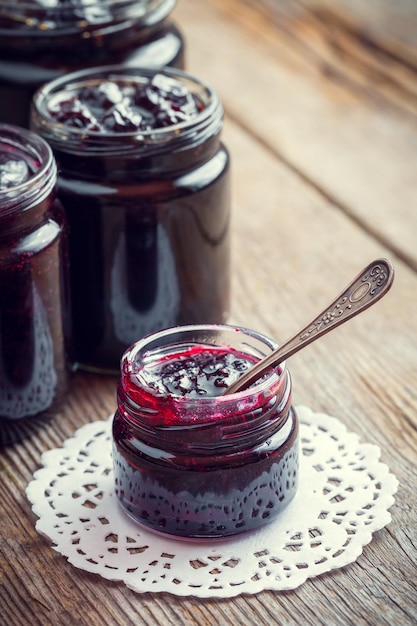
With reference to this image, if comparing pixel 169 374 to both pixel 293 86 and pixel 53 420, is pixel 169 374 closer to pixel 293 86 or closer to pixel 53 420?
pixel 53 420

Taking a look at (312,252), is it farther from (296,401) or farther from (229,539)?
(229,539)

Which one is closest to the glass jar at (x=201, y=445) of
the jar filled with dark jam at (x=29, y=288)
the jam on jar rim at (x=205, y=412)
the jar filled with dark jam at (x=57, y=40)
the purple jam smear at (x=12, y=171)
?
the jam on jar rim at (x=205, y=412)

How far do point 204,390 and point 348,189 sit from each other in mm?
807

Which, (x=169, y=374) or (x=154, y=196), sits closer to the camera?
(x=169, y=374)

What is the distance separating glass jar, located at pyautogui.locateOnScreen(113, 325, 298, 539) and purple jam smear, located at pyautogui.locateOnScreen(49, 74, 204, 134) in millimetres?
319

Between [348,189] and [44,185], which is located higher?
[44,185]

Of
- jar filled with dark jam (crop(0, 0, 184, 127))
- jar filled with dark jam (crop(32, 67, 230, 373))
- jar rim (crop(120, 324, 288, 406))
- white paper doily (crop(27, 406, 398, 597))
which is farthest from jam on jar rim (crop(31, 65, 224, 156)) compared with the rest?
white paper doily (crop(27, 406, 398, 597))

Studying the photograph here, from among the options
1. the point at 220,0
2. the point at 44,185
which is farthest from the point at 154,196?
the point at 220,0

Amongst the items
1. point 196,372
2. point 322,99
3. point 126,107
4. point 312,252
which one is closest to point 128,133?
point 126,107

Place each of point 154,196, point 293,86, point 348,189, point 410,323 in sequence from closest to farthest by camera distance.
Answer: point 154,196, point 410,323, point 348,189, point 293,86

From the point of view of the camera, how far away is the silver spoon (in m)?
1.21

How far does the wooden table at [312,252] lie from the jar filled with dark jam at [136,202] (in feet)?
0.33

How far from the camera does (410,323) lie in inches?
64.0

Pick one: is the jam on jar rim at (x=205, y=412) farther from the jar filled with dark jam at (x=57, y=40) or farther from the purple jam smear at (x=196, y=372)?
the jar filled with dark jam at (x=57, y=40)
